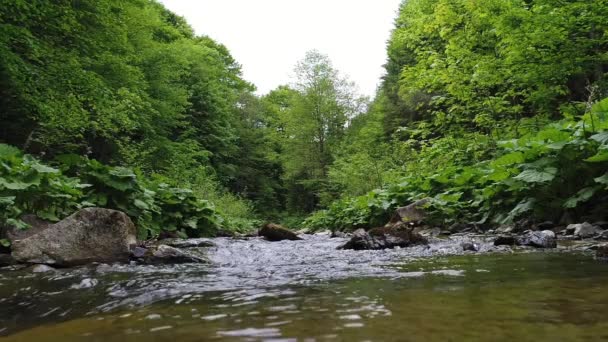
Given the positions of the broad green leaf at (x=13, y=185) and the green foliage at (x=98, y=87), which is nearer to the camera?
the broad green leaf at (x=13, y=185)

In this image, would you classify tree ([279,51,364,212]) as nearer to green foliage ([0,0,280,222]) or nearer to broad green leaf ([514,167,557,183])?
green foliage ([0,0,280,222])

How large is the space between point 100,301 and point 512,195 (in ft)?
20.8

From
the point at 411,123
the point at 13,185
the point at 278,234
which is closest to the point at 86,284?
the point at 13,185

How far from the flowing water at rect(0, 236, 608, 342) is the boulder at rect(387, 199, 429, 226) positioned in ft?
16.3

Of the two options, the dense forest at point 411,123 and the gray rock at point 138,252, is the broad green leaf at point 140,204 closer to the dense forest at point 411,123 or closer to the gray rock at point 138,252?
the dense forest at point 411,123

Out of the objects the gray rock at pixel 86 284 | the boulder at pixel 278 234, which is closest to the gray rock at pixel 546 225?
the boulder at pixel 278 234

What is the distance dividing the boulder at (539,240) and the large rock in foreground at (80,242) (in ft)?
14.0

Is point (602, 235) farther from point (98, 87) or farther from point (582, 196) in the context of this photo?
point (98, 87)

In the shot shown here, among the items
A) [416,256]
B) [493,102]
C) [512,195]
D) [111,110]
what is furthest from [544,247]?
[111,110]

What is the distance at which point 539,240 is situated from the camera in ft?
13.8

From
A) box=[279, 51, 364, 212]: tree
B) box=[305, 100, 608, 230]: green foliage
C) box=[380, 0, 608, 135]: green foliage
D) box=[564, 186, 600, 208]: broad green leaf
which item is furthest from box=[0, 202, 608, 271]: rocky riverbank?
box=[279, 51, 364, 212]: tree

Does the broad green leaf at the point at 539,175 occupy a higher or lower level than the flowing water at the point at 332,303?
higher

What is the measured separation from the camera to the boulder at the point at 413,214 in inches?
337

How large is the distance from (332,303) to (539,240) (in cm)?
312
